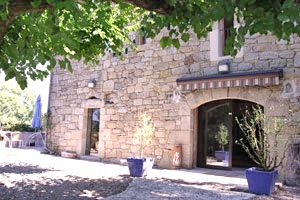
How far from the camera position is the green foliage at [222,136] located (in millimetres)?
9154

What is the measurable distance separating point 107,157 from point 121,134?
37.7 inches

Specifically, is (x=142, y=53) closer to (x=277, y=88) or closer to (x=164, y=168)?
(x=164, y=168)

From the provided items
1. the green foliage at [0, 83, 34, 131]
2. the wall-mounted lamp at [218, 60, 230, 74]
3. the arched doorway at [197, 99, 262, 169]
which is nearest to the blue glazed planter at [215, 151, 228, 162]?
Answer: the arched doorway at [197, 99, 262, 169]

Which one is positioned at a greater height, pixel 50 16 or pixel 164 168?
pixel 50 16

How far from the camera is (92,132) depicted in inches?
483

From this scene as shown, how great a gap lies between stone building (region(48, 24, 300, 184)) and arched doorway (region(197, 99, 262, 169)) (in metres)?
0.03

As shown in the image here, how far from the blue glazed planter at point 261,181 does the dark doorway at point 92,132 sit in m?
7.03

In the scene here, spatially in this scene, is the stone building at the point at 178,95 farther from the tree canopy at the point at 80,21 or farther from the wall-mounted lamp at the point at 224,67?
the tree canopy at the point at 80,21

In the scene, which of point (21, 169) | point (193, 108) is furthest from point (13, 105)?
point (193, 108)

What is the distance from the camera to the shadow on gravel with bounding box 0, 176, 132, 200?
540 cm

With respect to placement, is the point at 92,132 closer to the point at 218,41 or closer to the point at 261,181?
the point at 218,41

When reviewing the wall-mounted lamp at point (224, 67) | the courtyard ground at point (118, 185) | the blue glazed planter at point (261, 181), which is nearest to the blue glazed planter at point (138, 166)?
the courtyard ground at point (118, 185)

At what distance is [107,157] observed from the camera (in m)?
11.2

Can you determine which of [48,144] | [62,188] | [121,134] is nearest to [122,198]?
[62,188]
